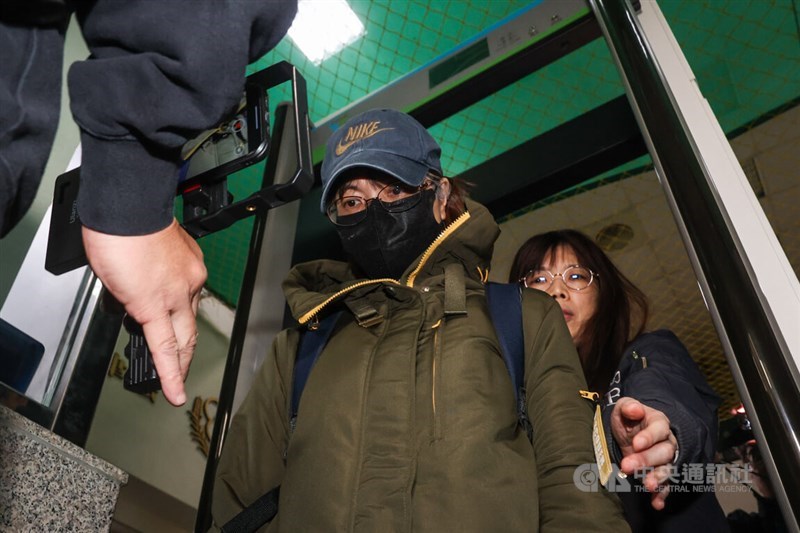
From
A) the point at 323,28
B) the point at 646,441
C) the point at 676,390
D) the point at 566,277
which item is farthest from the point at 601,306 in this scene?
the point at 323,28

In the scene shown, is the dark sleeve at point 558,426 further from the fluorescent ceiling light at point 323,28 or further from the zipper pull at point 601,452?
the fluorescent ceiling light at point 323,28

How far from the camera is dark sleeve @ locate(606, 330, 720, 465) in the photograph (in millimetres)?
1060

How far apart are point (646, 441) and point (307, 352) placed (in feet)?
2.22

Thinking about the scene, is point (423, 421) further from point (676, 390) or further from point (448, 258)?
point (676, 390)

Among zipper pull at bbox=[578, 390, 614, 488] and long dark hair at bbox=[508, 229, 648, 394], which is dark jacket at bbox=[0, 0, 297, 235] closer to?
zipper pull at bbox=[578, 390, 614, 488]

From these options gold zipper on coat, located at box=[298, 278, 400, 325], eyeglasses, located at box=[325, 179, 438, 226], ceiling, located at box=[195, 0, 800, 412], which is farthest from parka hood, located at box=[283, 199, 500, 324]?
ceiling, located at box=[195, 0, 800, 412]

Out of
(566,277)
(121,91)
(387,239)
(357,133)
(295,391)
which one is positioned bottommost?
(295,391)

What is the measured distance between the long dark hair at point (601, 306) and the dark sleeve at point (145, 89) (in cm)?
121

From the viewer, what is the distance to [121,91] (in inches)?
25.1

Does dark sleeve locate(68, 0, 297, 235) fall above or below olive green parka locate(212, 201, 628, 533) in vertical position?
above

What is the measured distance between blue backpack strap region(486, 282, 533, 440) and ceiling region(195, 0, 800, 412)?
3.27ft

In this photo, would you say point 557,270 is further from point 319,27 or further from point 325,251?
point 319,27

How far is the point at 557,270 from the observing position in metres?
1.92

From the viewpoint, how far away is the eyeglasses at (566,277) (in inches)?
73.9
